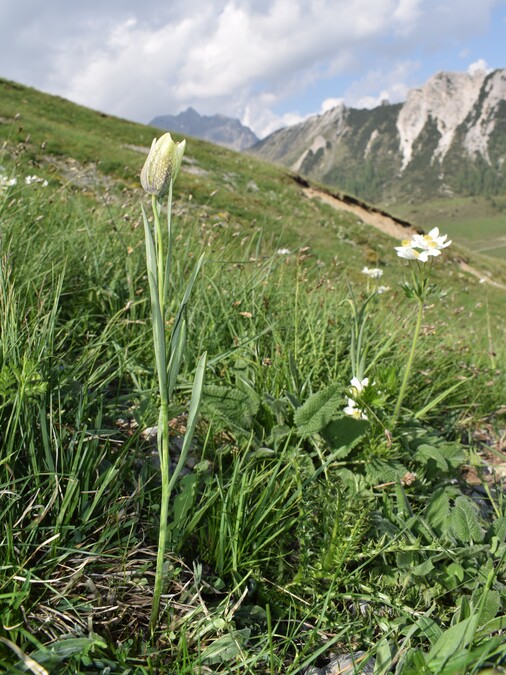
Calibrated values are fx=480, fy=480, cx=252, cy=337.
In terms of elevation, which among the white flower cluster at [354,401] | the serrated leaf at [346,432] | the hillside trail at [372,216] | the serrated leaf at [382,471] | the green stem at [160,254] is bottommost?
the serrated leaf at [382,471]

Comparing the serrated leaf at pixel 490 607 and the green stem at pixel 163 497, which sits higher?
the green stem at pixel 163 497

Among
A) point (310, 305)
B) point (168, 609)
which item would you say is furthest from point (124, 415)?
point (310, 305)

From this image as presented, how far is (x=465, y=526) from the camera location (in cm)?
202

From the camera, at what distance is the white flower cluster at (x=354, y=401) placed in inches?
98.8

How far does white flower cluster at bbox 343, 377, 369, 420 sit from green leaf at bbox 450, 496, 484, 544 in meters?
0.60

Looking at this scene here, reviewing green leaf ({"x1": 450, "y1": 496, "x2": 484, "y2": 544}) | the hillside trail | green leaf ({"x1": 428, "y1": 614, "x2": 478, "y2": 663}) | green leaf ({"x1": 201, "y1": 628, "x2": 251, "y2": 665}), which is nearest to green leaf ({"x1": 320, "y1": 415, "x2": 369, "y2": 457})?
green leaf ({"x1": 450, "y1": 496, "x2": 484, "y2": 544})

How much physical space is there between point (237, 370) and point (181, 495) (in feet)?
3.58

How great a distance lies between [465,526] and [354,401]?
79 centimetres

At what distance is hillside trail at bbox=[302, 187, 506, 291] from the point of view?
2884 centimetres

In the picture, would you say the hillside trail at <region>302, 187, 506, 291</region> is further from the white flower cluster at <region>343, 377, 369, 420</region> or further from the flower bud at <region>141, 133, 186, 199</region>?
the flower bud at <region>141, 133, 186, 199</region>

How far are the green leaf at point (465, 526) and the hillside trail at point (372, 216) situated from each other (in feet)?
90.4

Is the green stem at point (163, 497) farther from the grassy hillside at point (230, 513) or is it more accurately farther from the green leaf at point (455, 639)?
the green leaf at point (455, 639)

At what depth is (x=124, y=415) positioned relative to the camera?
2.31 m

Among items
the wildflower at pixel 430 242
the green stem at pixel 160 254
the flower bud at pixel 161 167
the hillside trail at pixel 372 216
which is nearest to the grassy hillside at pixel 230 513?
the green stem at pixel 160 254
